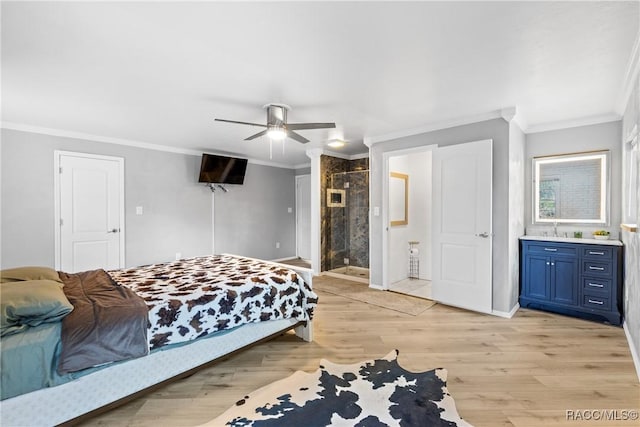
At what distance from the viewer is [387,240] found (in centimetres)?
457

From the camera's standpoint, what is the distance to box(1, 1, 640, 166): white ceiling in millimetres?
1726

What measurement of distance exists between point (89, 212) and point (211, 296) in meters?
3.50

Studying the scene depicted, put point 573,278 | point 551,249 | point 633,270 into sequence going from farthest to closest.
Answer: point 551,249, point 573,278, point 633,270

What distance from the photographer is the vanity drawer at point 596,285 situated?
322cm

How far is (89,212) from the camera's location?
14.6 feet

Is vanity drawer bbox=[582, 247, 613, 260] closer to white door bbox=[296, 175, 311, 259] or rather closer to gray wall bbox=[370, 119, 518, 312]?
gray wall bbox=[370, 119, 518, 312]

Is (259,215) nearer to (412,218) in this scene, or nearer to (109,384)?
(412,218)

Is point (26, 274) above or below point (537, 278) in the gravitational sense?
above

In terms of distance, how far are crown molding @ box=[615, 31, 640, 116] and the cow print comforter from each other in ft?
10.2

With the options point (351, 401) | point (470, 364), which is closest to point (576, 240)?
point (470, 364)

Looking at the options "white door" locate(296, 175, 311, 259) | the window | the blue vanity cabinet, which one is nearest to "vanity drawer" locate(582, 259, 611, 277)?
the blue vanity cabinet

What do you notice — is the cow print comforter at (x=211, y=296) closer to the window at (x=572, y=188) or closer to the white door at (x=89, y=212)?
the white door at (x=89, y=212)

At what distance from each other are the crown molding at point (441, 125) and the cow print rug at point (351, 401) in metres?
2.83

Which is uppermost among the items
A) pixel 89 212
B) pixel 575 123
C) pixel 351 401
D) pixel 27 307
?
pixel 575 123
